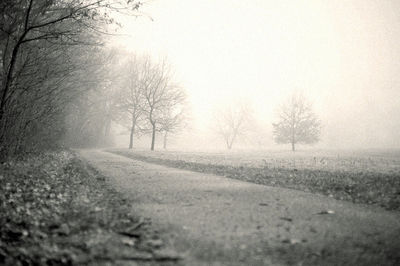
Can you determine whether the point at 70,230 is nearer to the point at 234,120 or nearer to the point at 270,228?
the point at 270,228

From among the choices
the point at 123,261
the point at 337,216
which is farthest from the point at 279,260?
the point at 337,216

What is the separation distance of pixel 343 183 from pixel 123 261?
6.55 m

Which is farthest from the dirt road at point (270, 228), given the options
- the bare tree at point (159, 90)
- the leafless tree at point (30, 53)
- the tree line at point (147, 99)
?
the bare tree at point (159, 90)

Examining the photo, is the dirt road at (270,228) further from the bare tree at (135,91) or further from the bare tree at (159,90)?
the bare tree at (135,91)

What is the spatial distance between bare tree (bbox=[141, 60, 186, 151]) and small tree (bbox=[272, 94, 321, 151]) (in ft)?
54.3

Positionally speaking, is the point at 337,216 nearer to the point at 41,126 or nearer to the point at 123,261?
the point at 123,261

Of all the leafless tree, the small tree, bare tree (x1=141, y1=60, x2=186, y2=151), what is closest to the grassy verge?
the leafless tree

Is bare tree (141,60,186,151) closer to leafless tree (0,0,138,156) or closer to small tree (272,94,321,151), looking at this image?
small tree (272,94,321,151)

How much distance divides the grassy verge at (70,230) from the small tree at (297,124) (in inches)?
1418

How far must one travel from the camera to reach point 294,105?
1533 inches

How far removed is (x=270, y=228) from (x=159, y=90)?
27401 mm

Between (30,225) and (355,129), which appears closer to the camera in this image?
(30,225)

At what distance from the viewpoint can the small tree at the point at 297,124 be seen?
127ft

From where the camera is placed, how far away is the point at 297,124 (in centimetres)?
3872
